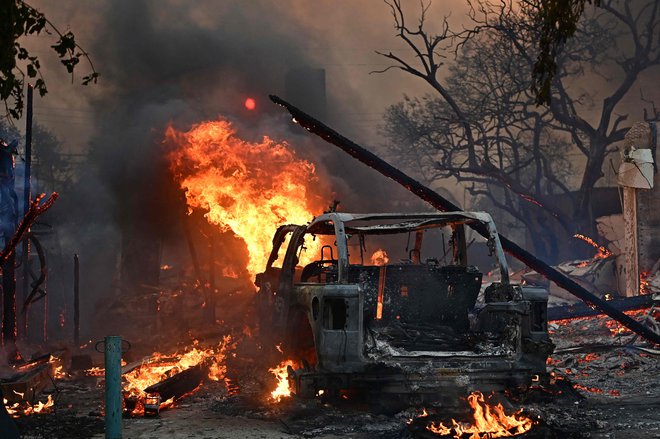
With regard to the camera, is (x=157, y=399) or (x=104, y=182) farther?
(x=104, y=182)

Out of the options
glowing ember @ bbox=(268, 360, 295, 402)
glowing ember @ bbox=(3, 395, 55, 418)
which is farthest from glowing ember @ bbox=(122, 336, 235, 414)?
glowing ember @ bbox=(268, 360, 295, 402)

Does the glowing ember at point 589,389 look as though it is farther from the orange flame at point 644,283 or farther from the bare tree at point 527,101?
the bare tree at point 527,101

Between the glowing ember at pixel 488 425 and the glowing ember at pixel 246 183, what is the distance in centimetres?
920

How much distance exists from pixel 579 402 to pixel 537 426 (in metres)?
2.15

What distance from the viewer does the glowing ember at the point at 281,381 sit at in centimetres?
863

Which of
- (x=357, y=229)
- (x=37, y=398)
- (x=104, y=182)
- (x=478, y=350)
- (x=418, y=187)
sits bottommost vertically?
(x=37, y=398)

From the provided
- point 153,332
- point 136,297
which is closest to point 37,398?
point 153,332

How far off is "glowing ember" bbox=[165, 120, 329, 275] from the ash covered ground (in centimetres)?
611

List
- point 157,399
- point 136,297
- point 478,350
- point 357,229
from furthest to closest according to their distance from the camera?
point 136,297, point 357,229, point 157,399, point 478,350

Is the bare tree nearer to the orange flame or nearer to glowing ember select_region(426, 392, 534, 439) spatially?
the orange flame

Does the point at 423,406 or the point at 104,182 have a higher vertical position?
the point at 104,182

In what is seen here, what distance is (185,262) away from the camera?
23.3 m

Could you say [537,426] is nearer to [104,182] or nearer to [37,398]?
[37,398]

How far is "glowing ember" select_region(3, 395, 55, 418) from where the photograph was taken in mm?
8469
